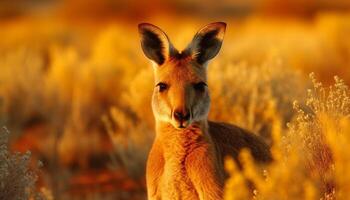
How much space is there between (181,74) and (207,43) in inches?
17.1

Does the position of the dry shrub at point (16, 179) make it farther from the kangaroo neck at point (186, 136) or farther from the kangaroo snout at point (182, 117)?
the kangaroo snout at point (182, 117)

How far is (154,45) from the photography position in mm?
5188

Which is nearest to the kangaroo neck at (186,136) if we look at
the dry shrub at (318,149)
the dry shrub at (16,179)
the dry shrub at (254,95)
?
the dry shrub at (318,149)

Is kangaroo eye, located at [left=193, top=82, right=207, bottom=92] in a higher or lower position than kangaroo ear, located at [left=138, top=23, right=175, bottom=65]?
lower

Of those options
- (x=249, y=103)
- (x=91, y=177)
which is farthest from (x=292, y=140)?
(x=91, y=177)

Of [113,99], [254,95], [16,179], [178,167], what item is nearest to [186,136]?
[178,167]

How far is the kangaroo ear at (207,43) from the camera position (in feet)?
16.8

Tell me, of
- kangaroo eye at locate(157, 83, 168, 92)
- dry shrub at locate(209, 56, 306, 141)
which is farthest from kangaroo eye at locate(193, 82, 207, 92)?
dry shrub at locate(209, 56, 306, 141)

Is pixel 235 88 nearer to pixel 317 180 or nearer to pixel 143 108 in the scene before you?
pixel 143 108

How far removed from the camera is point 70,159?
9.90m

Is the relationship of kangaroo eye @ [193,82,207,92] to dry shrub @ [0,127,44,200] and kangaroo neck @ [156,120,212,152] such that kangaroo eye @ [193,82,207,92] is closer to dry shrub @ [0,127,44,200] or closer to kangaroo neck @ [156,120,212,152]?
kangaroo neck @ [156,120,212,152]

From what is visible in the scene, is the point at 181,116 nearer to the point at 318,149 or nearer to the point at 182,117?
the point at 182,117

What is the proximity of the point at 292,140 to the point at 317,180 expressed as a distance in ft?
0.92

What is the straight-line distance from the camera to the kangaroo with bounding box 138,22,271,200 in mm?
4695
